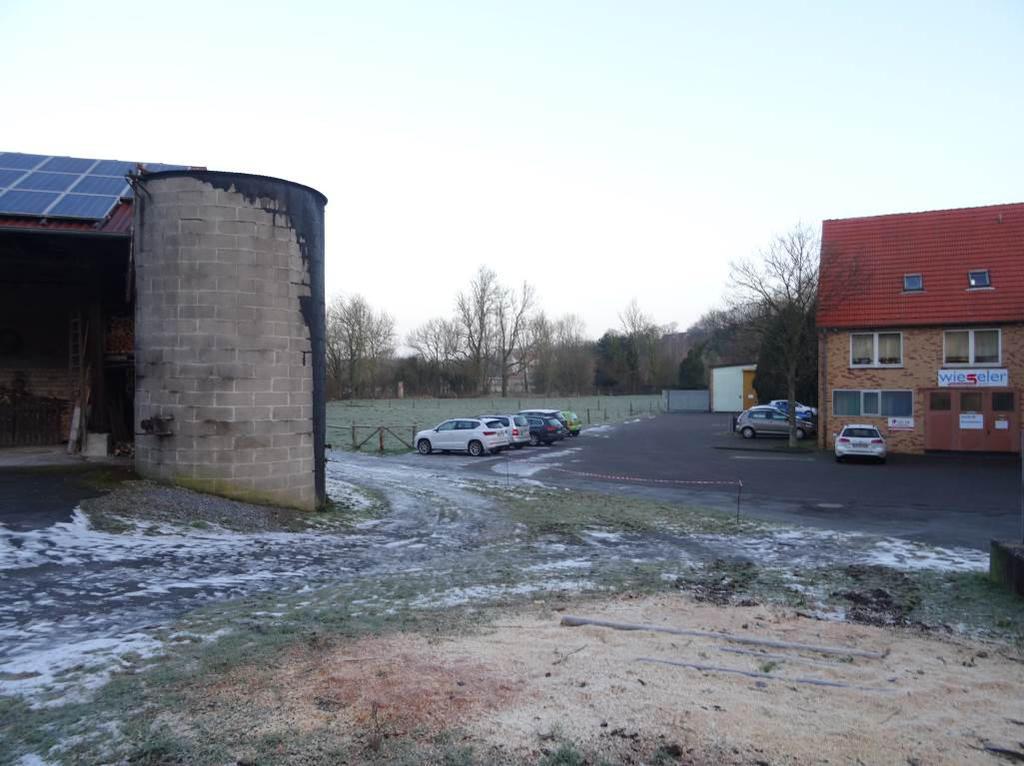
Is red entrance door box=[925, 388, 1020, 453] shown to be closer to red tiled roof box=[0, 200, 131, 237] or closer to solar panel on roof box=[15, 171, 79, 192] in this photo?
red tiled roof box=[0, 200, 131, 237]

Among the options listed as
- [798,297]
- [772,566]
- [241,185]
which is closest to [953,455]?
[798,297]

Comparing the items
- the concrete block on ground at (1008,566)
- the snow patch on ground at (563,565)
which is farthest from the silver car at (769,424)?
the snow patch on ground at (563,565)

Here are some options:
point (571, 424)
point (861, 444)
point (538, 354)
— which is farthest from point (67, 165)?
point (538, 354)

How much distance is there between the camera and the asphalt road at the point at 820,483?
1400cm

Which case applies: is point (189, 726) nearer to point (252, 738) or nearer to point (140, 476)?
point (252, 738)

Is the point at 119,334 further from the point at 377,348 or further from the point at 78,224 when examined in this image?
the point at 377,348

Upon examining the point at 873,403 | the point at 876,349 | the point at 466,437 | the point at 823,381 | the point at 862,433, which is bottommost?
the point at 466,437

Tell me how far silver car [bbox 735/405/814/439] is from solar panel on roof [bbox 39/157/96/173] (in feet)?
95.6

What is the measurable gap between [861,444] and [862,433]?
62 centimetres

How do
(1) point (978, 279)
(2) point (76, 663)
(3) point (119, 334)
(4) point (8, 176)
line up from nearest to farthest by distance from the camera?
(2) point (76, 663) < (4) point (8, 176) < (3) point (119, 334) < (1) point (978, 279)

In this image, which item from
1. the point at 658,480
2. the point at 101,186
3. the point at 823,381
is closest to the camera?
the point at 101,186

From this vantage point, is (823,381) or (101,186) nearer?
(101,186)

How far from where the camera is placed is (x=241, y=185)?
40.7ft

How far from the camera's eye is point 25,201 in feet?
46.5
